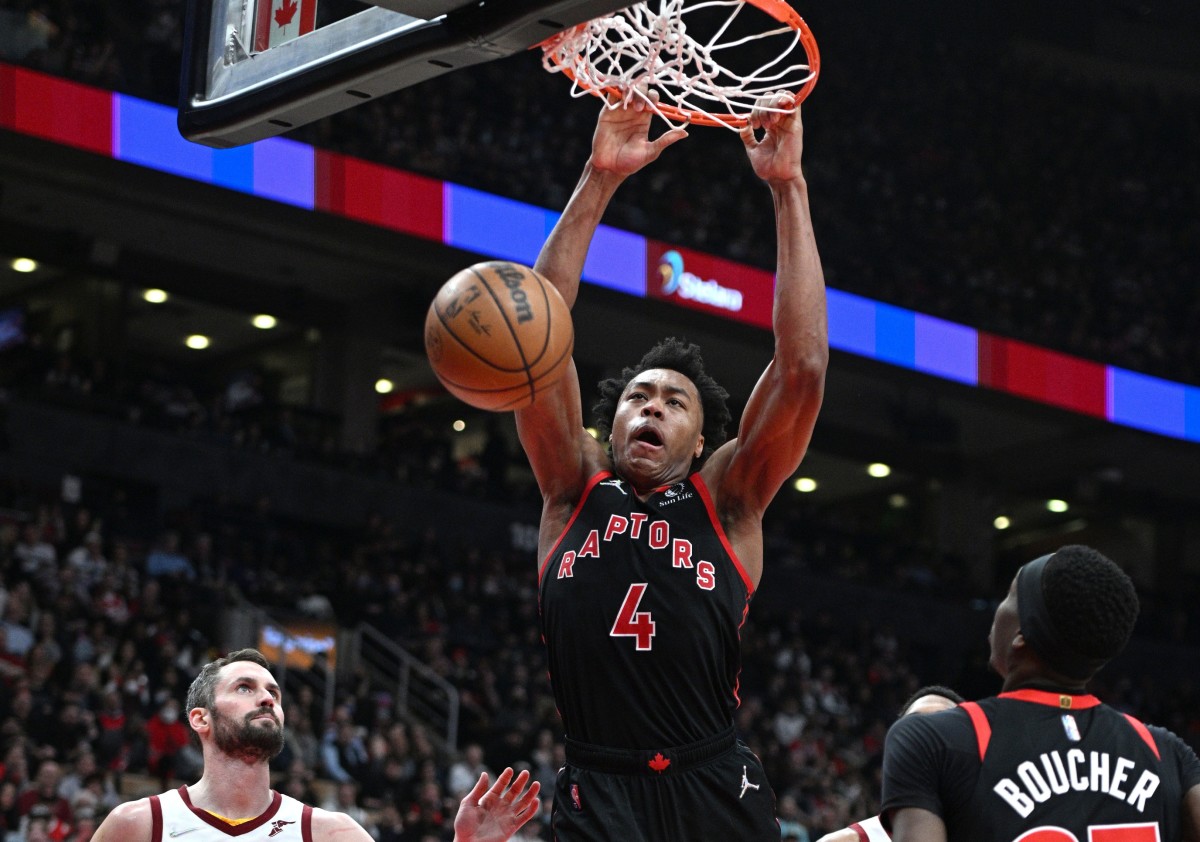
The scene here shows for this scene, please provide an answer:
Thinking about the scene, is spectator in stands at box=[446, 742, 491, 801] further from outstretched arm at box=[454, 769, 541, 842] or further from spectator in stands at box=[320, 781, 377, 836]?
outstretched arm at box=[454, 769, 541, 842]

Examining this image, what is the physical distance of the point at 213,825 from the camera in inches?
200

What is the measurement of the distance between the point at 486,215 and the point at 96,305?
610cm

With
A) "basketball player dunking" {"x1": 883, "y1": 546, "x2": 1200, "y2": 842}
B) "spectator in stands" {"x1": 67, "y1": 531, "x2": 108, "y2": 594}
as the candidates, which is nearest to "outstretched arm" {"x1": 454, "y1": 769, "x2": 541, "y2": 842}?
"basketball player dunking" {"x1": 883, "y1": 546, "x2": 1200, "y2": 842}

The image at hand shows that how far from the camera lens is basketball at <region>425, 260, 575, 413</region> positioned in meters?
3.97

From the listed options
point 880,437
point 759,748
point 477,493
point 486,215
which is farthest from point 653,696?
point 880,437

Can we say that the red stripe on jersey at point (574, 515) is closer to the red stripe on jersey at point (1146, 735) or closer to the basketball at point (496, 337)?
the basketball at point (496, 337)

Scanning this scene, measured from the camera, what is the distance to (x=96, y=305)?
22.8 meters

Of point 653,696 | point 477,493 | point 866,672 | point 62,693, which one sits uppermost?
point 477,493

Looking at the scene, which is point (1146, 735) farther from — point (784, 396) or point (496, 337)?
point (496, 337)

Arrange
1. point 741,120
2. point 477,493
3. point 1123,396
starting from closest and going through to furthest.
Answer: point 741,120, point 477,493, point 1123,396

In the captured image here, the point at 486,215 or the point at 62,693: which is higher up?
the point at 486,215

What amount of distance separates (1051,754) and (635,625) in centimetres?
128

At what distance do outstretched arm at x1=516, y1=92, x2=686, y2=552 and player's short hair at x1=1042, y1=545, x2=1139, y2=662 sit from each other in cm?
158

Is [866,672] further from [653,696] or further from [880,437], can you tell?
[653,696]
